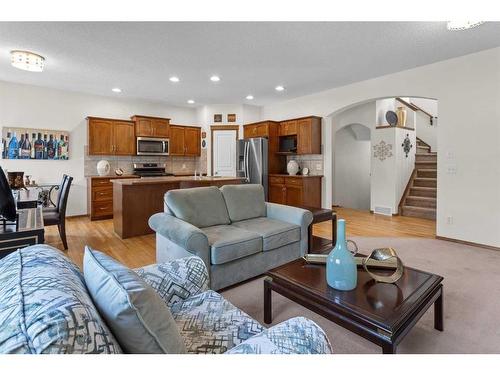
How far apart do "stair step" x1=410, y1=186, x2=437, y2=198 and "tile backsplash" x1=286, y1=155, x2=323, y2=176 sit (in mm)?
2261

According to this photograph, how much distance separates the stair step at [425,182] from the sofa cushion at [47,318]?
7159 mm

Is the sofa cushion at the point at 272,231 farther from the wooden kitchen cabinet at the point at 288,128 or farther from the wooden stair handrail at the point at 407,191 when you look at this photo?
the wooden stair handrail at the point at 407,191

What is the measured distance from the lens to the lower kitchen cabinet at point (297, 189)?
226 inches

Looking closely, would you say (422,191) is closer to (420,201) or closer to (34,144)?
(420,201)

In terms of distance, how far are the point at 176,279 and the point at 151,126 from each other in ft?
18.3

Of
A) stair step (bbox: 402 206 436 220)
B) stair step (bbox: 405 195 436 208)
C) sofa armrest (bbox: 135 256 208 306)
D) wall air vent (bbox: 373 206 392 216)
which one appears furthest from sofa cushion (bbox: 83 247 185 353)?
stair step (bbox: 405 195 436 208)

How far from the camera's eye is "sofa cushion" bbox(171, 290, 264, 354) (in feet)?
3.65

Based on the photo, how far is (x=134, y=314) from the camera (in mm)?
761

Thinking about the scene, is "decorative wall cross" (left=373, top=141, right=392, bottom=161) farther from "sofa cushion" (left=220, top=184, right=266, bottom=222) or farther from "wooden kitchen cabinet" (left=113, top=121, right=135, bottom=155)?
"wooden kitchen cabinet" (left=113, top=121, right=135, bottom=155)

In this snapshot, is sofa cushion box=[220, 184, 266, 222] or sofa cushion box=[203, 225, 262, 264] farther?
sofa cushion box=[220, 184, 266, 222]

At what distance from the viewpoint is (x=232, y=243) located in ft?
7.93

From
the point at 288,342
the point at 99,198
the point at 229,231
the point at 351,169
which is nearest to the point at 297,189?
the point at 351,169

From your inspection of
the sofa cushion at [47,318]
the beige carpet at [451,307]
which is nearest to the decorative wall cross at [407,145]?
the beige carpet at [451,307]

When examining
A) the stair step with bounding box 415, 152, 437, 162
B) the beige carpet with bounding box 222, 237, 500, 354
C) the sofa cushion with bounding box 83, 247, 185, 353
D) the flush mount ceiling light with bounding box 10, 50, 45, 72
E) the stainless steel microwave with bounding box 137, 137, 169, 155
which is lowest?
the beige carpet with bounding box 222, 237, 500, 354
